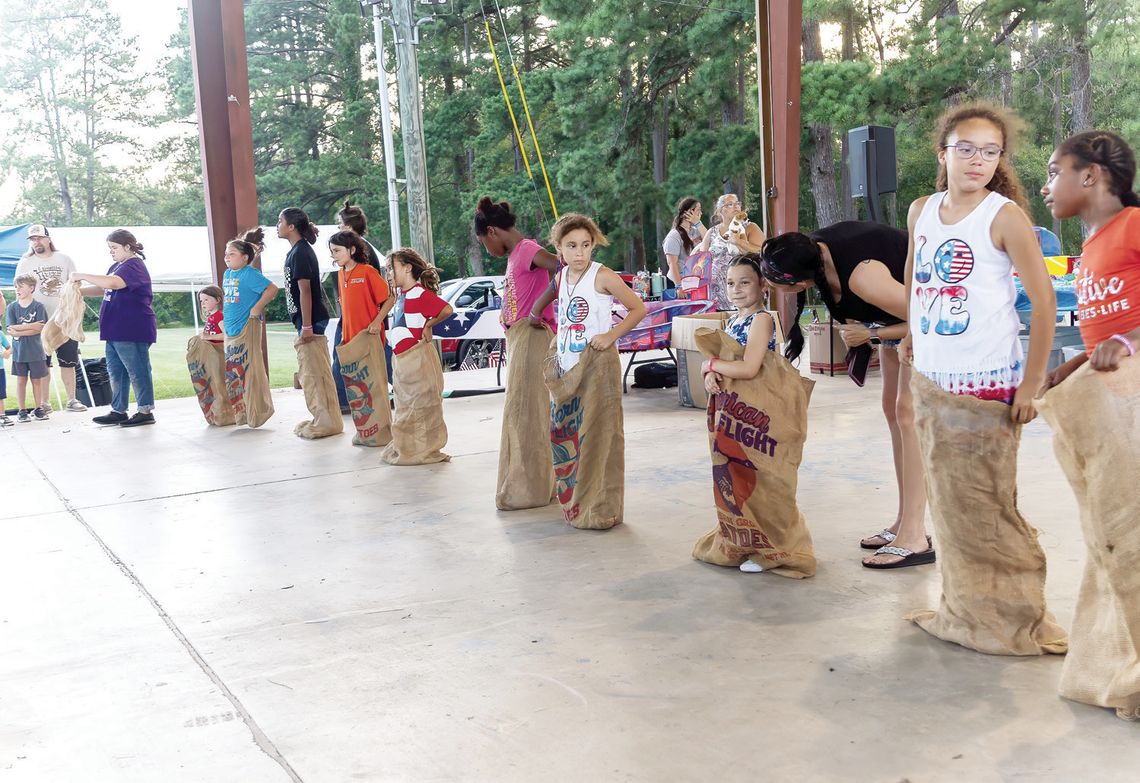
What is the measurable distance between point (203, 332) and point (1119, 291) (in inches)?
309

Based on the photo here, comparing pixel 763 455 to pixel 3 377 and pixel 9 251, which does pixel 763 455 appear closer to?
pixel 3 377

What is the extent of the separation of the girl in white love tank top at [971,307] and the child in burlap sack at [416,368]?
13.2ft

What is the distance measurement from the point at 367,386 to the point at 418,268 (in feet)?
3.49

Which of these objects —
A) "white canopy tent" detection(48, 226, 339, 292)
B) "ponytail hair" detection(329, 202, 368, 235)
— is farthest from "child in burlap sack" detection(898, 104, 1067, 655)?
"white canopy tent" detection(48, 226, 339, 292)

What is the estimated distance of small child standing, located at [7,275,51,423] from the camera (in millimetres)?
9734

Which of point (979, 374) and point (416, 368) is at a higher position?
point (979, 374)

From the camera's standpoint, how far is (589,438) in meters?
4.96

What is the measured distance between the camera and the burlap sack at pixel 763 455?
4004 mm

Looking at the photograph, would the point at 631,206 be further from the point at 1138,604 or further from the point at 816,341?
the point at 1138,604

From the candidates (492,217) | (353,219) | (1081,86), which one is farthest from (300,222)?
(1081,86)

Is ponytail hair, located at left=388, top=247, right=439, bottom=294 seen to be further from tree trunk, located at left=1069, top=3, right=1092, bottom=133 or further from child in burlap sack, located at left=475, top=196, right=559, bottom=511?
tree trunk, located at left=1069, top=3, right=1092, bottom=133

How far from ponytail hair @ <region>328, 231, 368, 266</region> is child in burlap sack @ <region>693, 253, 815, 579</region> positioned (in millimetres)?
4003

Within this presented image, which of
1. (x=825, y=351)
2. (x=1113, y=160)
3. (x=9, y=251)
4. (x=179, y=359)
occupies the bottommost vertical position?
(x=179, y=359)

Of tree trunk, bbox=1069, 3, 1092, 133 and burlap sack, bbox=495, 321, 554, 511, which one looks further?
tree trunk, bbox=1069, 3, 1092, 133
